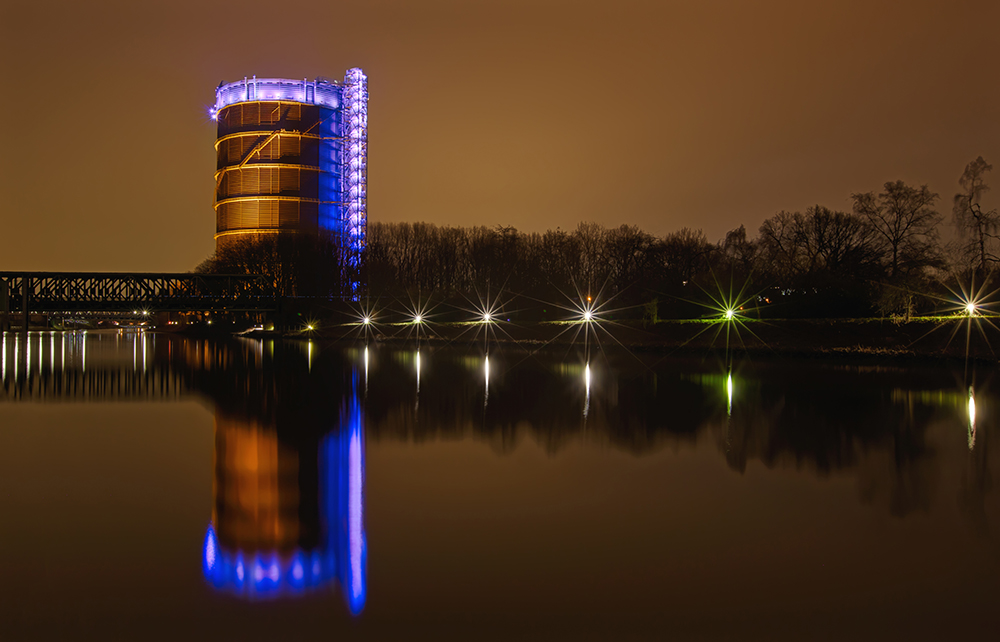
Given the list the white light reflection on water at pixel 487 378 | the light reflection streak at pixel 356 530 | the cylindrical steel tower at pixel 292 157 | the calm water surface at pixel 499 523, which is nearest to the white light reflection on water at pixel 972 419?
the calm water surface at pixel 499 523

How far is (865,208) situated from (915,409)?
44.9 meters

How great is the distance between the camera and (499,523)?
8820 millimetres

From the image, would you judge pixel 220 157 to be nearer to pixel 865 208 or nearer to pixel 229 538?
pixel 865 208

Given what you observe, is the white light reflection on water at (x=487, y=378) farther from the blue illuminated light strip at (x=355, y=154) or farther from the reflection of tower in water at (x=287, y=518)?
the blue illuminated light strip at (x=355, y=154)

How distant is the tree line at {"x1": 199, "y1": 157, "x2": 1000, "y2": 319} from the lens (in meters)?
49.5

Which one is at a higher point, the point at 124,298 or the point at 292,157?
the point at 292,157

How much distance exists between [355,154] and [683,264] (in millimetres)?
57673

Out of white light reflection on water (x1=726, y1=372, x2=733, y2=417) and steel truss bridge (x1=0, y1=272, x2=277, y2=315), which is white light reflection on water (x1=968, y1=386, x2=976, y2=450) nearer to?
white light reflection on water (x1=726, y1=372, x2=733, y2=417)

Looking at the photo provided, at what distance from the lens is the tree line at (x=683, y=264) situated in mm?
49469

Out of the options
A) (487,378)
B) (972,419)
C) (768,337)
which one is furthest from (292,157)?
(972,419)

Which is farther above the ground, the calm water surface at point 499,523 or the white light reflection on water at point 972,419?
the white light reflection on water at point 972,419

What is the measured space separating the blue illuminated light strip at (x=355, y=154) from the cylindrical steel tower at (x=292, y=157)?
0.51 feet

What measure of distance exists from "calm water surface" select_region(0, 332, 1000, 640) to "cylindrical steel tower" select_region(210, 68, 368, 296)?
96.3 meters

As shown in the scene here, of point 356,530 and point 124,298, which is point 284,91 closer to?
point 124,298
